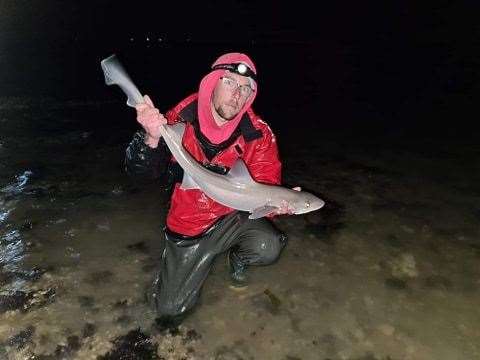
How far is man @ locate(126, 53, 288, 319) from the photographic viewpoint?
3.78 m

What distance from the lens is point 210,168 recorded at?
13.3 feet

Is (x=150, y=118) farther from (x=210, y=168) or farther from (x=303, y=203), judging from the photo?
(x=303, y=203)

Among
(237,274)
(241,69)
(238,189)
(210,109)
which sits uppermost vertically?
(241,69)

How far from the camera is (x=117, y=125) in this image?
33.6ft

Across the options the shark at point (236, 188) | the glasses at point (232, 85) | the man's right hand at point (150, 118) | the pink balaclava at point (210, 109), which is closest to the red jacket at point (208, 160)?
the pink balaclava at point (210, 109)

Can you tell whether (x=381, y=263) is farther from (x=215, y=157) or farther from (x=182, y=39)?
(x=182, y=39)

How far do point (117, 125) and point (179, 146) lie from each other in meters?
7.25

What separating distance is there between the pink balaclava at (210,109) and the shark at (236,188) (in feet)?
0.92

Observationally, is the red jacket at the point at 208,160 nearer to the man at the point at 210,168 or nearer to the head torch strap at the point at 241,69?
the man at the point at 210,168

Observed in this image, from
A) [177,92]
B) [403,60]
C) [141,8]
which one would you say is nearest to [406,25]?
[403,60]

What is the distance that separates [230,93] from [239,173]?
0.74 meters

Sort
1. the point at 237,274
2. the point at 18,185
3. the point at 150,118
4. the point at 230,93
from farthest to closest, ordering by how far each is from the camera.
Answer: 1. the point at 18,185
2. the point at 237,274
3. the point at 230,93
4. the point at 150,118

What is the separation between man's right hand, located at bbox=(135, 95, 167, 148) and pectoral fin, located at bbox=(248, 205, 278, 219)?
1.11 metres

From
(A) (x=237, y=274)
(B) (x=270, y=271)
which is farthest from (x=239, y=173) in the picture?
Result: (B) (x=270, y=271)
